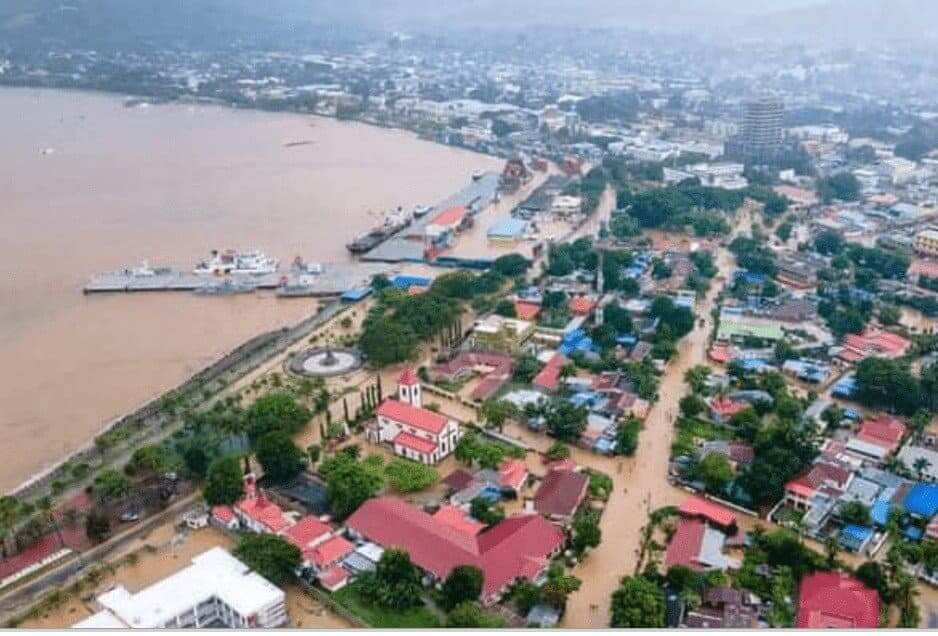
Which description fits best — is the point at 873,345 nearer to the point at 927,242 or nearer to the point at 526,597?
the point at 927,242

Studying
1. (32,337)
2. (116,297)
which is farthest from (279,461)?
(116,297)

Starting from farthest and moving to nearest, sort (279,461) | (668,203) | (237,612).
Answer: (668,203) → (279,461) → (237,612)

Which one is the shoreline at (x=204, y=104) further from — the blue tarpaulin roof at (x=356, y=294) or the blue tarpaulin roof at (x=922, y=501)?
the blue tarpaulin roof at (x=922, y=501)

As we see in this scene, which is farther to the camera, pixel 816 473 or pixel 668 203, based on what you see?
pixel 668 203

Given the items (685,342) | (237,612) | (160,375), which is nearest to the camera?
(237,612)

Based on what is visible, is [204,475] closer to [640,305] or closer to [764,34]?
[640,305]

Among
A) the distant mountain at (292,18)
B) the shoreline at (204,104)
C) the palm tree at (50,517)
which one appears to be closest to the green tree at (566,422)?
the palm tree at (50,517)

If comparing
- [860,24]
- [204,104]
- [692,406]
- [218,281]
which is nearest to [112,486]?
[692,406]
